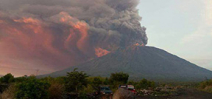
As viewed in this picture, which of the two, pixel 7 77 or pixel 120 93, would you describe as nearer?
pixel 120 93

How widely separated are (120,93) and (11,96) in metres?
11.3

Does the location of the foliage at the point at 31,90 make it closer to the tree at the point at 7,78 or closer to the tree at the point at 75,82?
the tree at the point at 75,82

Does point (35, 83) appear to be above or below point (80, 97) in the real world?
above

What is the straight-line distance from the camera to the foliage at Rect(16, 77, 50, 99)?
1636 cm

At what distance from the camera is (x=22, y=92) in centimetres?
1639

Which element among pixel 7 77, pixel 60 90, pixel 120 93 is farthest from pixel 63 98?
pixel 7 77

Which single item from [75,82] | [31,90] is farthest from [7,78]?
[31,90]

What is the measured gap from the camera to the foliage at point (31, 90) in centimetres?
1636

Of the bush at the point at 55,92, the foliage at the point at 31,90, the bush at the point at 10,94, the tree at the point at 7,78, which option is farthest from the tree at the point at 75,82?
the tree at the point at 7,78

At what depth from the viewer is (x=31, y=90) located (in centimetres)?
1688

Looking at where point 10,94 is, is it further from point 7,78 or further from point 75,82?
point 7,78

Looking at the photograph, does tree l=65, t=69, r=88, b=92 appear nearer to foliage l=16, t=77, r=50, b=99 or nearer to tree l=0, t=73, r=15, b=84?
foliage l=16, t=77, r=50, b=99

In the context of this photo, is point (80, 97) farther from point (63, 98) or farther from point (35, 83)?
point (35, 83)

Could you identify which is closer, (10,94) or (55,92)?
(10,94)
